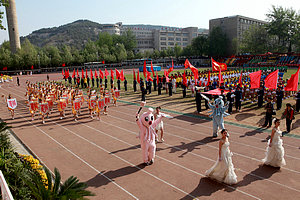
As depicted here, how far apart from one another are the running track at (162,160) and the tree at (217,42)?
2716 inches

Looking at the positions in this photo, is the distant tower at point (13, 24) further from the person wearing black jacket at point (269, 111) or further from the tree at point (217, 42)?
the person wearing black jacket at point (269, 111)

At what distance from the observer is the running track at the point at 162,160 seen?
6551 mm

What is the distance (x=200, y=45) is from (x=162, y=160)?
75707mm

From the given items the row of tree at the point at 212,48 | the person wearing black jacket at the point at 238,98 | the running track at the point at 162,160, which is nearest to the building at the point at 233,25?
the row of tree at the point at 212,48

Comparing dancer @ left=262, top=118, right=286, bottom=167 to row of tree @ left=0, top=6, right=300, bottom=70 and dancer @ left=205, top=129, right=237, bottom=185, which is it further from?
row of tree @ left=0, top=6, right=300, bottom=70

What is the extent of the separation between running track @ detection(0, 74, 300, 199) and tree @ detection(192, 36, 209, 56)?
68.9m

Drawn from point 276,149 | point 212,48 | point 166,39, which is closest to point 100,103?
point 276,149

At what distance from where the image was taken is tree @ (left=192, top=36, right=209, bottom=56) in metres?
78.2

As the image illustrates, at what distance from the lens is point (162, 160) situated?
8570mm

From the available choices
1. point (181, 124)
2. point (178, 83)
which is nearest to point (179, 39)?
point (178, 83)

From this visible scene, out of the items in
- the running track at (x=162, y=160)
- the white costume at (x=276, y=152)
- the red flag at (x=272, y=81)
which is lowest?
the running track at (x=162, y=160)

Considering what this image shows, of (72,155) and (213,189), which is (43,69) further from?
(213,189)

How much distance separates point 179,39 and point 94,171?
123 m

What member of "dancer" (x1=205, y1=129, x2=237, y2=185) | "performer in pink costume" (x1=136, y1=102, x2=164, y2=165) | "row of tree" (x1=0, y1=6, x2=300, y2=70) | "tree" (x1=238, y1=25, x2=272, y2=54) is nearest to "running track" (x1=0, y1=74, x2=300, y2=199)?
"dancer" (x1=205, y1=129, x2=237, y2=185)
